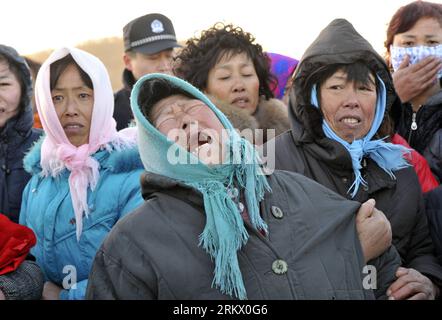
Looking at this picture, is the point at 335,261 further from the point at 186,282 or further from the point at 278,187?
the point at 186,282

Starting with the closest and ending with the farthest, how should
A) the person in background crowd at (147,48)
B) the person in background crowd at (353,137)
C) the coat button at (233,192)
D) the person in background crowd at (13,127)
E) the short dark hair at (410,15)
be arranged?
1. the coat button at (233,192)
2. the person in background crowd at (353,137)
3. the person in background crowd at (13,127)
4. the short dark hair at (410,15)
5. the person in background crowd at (147,48)

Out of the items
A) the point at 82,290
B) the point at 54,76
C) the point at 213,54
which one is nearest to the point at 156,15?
the point at 213,54

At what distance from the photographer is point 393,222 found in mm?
3557

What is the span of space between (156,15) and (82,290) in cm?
290

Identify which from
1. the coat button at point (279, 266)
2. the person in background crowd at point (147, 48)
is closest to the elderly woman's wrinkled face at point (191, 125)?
the coat button at point (279, 266)

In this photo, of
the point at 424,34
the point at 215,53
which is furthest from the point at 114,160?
the point at 424,34

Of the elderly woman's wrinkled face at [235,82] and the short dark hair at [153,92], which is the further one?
the elderly woman's wrinkled face at [235,82]

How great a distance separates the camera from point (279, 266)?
263 centimetres

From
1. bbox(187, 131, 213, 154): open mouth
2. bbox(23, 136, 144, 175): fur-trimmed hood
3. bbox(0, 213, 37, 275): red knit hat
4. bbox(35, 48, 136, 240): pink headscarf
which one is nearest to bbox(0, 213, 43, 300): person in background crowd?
bbox(0, 213, 37, 275): red knit hat

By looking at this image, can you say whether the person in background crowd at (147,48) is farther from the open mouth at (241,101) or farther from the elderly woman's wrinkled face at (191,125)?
the elderly woman's wrinkled face at (191,125)

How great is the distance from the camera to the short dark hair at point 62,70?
409 centimetres

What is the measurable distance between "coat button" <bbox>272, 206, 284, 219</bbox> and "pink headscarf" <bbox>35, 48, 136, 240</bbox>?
126cm

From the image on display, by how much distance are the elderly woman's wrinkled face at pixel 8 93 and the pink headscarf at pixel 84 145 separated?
0.38m

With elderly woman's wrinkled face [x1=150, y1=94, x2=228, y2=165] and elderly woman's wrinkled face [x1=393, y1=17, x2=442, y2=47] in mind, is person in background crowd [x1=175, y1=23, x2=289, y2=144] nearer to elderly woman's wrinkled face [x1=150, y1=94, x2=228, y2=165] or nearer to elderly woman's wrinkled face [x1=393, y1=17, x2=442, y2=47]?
elderly woman's wrinkled face [x1=393, y1=17, x2=442, y2=47]
